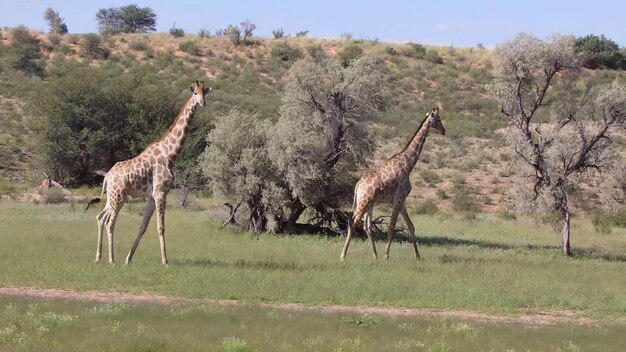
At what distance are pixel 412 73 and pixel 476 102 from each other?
8.55 m

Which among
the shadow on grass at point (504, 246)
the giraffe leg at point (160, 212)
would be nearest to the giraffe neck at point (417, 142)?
the shadow on grass at point (504, 246)

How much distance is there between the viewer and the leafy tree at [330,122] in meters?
25.2

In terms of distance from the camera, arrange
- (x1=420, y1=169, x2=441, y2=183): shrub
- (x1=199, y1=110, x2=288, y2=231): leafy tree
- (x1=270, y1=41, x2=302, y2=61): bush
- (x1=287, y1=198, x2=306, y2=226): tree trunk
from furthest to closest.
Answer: (x1=270, y1=41, x2=302, y2=61): bush < (x1=420, y1=169, x2=441, y2=183): shrub < (x1=287, y1=198, x2=306, y2=226): tree trunk < (x1=199, y1=110, x2=288, y2=231): leafy tree

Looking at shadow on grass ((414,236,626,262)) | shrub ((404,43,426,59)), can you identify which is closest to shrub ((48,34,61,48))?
shrub ((404,43,426,59))

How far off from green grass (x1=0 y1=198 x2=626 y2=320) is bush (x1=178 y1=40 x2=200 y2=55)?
50168mm

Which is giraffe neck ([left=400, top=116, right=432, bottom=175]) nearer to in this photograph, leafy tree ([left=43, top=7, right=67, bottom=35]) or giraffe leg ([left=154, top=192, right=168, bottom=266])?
giraffe leg ([left=154, top=192, right=168, bottom=266])

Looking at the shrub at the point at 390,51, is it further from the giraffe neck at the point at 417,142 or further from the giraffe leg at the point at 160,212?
the giraffe leg at the point at 160,212

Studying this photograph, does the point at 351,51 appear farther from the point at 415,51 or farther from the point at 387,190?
the point at 387,190

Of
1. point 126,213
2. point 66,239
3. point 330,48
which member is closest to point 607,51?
point 330,48

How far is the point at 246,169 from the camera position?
25.5 m

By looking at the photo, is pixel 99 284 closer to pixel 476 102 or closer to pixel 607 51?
pixel 476 102

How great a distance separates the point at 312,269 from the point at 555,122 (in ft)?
34.7

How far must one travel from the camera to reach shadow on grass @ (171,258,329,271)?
17.8 meters

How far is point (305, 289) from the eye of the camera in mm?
15453
